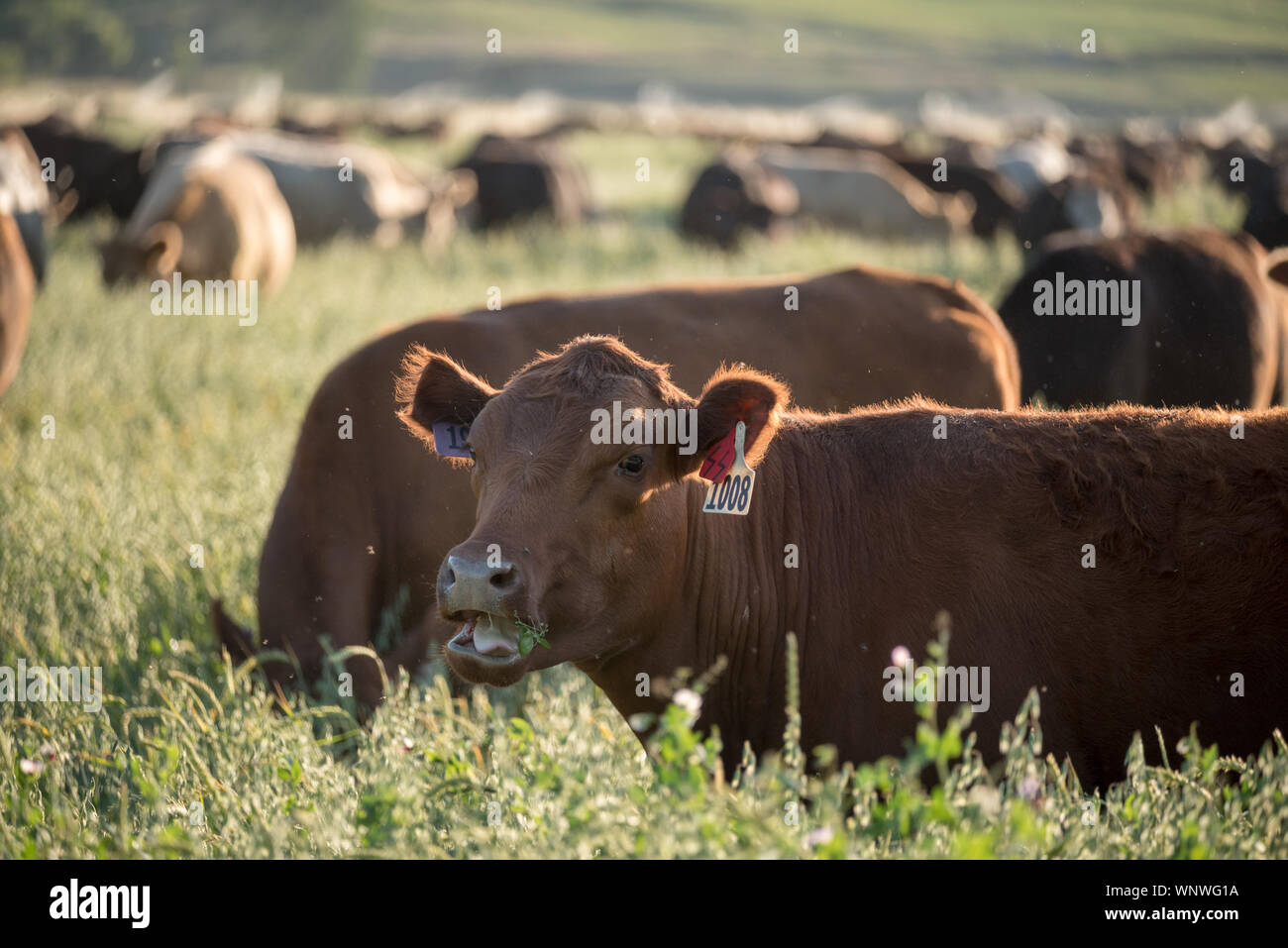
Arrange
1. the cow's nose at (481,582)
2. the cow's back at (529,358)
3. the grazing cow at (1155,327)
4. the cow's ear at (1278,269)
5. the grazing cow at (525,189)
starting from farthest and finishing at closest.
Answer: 1. the grazing cow at (525,189)
2. the grazing cow at (1155,327)
3. the cow's ear at (1278,269)
4. the cow's back at (529,358)
5. the cow's nose at (481,582)

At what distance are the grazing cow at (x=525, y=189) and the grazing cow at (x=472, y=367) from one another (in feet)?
57.4

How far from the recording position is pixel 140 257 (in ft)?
48.7

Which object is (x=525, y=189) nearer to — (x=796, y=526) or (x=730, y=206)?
(x=730, y=206)

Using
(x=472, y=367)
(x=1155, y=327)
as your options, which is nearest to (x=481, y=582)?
(x=472, y=367)

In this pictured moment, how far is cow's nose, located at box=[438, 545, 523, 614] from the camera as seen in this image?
352 cm

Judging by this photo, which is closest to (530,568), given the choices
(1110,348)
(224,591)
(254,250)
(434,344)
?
(434,344)

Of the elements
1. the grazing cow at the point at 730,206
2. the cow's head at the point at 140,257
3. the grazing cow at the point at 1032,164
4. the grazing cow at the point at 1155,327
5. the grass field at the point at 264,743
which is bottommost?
the grass field at the point at 264,743

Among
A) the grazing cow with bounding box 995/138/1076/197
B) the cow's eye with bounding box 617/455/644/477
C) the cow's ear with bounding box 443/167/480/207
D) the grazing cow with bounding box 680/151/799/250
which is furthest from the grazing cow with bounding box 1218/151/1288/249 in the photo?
the cow's ear with bounding box 443/167/480/207

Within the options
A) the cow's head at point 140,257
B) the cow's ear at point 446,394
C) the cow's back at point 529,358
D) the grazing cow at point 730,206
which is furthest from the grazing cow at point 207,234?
the cow's ear at point 446,394

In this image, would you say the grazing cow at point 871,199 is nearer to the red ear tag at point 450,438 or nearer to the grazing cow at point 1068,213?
the grazing cow at point 1068,213

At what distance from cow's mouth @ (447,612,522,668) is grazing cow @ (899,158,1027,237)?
71.3ft

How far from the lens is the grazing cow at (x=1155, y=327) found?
8.77m

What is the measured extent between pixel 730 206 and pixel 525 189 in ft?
14.6

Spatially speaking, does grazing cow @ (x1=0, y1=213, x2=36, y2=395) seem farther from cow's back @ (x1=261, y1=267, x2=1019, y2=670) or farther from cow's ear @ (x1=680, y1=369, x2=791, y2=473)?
cow's ear @ (x1=680, y1=369, x2=791, y2=473)
